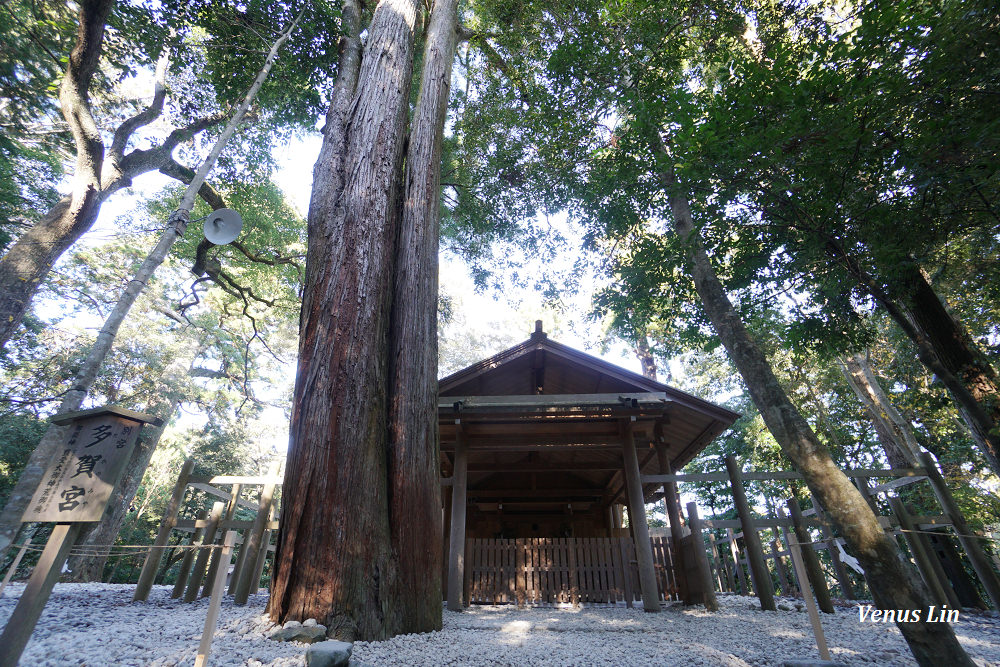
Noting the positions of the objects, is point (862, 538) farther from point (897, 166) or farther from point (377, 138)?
point (377, 138)

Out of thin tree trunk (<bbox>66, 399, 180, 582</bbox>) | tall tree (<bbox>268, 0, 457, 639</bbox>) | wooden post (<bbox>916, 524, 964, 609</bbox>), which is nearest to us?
tall tree (<bbox>268, 0, 457, 639</bbox>)

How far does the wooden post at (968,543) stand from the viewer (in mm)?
5848

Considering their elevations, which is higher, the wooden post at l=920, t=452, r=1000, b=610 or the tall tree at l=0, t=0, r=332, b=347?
the tall tree at l=0, t=0, r=332, b=347

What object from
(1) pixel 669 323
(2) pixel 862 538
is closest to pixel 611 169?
(1) pixel 669 323

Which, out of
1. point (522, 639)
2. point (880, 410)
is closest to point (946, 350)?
point (522, 639)

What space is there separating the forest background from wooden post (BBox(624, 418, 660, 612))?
115 inches

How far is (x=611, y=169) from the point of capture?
367 inches

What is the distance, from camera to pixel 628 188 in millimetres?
8328

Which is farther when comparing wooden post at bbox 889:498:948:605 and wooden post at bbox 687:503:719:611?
wooden post at bbox 687:503:719:611

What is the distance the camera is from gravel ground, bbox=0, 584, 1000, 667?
8.46 feet

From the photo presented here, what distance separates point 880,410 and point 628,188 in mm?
9413

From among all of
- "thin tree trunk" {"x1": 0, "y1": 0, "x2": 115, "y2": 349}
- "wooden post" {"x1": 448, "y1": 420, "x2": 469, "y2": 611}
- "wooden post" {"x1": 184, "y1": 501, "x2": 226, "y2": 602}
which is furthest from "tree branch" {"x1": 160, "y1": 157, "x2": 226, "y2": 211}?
"wooden post" {"x1": 448, "y1": 420, "x2": 469, "y2": 611}

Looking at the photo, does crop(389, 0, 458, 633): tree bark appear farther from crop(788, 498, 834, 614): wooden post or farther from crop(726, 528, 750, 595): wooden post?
crop(726, 528, 750, 595): wooden post

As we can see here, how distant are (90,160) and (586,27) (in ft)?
32.3
